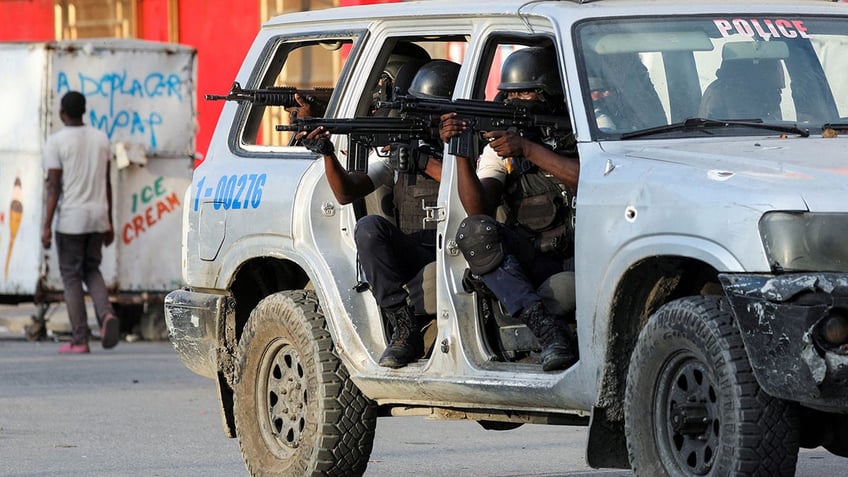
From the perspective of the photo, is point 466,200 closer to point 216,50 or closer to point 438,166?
point 438,166

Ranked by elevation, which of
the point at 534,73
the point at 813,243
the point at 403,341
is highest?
the point at 534,73

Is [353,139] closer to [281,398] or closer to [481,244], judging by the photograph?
[481,244]

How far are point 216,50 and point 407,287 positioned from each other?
14653mm

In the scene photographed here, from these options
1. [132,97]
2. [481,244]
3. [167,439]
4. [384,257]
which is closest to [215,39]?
[132,97]

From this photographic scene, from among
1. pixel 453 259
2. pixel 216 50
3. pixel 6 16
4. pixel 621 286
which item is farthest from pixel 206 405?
pixel 6 16

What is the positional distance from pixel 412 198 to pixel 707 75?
1.43 metres

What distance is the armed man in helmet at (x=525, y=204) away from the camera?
6.30 metres

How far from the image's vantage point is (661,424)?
18.5 feet

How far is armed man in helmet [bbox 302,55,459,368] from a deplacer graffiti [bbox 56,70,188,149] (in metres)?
8.76

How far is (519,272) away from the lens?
21.0 feet

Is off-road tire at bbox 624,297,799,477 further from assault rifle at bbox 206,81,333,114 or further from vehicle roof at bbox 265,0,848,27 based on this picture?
assault rifle at bbox 206,81,333,114

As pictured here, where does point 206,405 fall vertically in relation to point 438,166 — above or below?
below

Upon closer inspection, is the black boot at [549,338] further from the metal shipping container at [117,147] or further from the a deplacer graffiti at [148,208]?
the a deplacer graffiti at [148,208]

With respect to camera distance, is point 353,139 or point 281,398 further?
point 281,398
